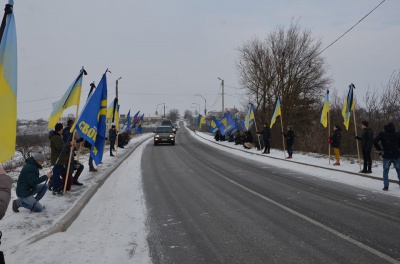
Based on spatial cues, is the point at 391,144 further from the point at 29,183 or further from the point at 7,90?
the point at 7,90

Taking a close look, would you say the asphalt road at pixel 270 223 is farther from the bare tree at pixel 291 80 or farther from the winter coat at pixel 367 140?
the bare tree at pixel 291 80

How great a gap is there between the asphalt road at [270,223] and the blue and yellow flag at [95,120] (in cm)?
210

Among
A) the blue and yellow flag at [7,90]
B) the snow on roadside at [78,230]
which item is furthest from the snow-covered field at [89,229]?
the blue and yellow flag at [7,90]

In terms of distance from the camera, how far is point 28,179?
6.88 metres

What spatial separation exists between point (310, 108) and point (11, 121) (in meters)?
36.2

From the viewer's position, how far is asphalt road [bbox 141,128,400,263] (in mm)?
4945

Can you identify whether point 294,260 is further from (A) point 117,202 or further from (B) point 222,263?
(A) point 117,202

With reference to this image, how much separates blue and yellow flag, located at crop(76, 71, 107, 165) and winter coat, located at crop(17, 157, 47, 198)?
6.18ft

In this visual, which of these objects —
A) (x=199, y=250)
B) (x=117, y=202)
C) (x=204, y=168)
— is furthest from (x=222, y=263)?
(x=204, y=168)

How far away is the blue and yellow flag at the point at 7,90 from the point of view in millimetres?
3844

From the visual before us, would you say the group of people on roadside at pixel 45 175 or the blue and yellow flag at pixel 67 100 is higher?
the blue and yellow flag at pixel 67 100

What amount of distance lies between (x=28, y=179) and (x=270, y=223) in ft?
16.3

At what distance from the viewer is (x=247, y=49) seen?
3984 centimetres

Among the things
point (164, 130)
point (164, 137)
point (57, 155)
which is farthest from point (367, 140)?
point (164, 130)
